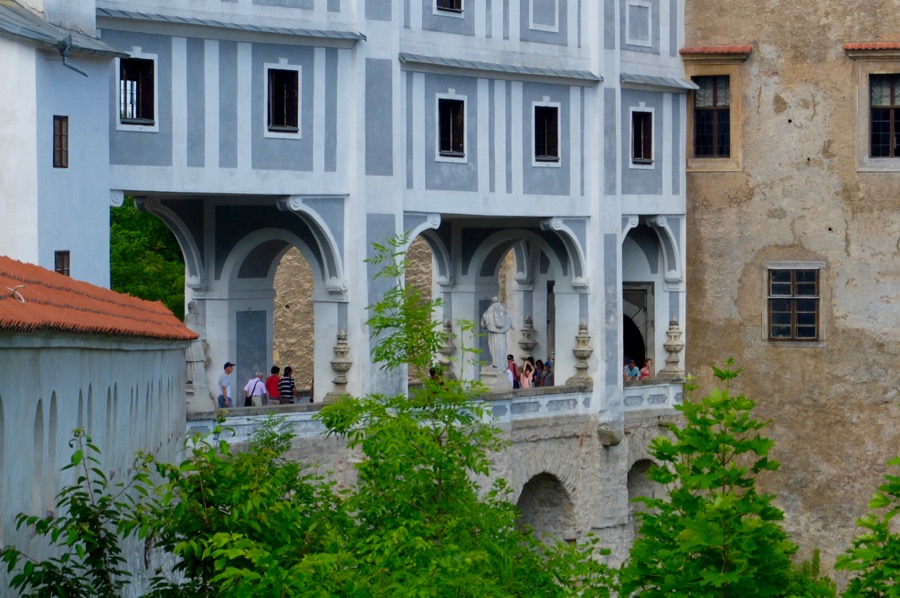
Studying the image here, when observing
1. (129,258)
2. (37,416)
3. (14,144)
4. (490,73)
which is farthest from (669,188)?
(37,416)

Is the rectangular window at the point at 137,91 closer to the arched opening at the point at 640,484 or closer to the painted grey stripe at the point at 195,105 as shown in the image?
the painted grey stripe at the point at 195,105

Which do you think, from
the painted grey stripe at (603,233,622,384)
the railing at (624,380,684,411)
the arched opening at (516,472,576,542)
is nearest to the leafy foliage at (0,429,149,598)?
the arched opening at (516,472,576,542)

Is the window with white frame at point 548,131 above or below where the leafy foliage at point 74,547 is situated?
above

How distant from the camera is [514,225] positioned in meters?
36.8

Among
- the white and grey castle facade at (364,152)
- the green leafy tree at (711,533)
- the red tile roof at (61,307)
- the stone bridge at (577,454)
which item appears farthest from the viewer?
the stone bridge at (577,454)

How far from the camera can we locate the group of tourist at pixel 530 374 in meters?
36.5

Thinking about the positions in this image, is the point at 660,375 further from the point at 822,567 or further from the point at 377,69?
the point at 377,69

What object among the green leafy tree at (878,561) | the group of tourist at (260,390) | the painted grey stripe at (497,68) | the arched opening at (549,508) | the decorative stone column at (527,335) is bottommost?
the arched opening at (549,508)

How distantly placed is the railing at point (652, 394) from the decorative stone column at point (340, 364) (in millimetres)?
7129

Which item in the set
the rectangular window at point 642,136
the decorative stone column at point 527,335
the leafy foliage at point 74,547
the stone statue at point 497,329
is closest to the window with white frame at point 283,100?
the stone statue at point 497,329

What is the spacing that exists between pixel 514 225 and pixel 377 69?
21.8 ft

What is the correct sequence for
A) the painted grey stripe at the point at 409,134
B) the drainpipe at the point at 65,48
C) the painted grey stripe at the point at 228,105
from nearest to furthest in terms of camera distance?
the drainpipe at the point at 65,48
the painted grey stripe at the point at 228,105
the painted grey stripe at the point at 409,134

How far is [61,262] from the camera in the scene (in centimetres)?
2397

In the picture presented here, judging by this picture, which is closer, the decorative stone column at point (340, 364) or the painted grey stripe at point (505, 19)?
the decorative stone column at point (340, 364)
